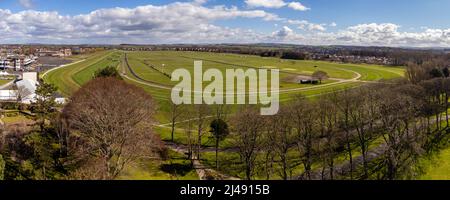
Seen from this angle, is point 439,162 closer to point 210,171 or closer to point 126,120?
point 210,171

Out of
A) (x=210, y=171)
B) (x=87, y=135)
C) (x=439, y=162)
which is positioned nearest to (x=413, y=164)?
(x=439, y=162)

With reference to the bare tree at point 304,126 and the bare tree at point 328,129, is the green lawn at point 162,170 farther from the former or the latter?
the bare tree at point 328,129

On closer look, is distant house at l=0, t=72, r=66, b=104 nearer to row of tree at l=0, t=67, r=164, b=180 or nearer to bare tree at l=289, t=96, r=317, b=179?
row of tree at l=0, t=67, r=164, b=180

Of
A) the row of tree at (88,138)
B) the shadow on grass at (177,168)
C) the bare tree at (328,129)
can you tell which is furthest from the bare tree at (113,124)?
the bare tree at (328,129)

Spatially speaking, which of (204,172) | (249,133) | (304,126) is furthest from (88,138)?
(304,126)

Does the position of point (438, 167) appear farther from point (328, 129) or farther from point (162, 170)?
point (162, 170)

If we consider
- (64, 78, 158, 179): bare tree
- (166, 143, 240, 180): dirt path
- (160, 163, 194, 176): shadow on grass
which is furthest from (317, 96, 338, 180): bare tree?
(64, 78, 158, 179): bare tree
